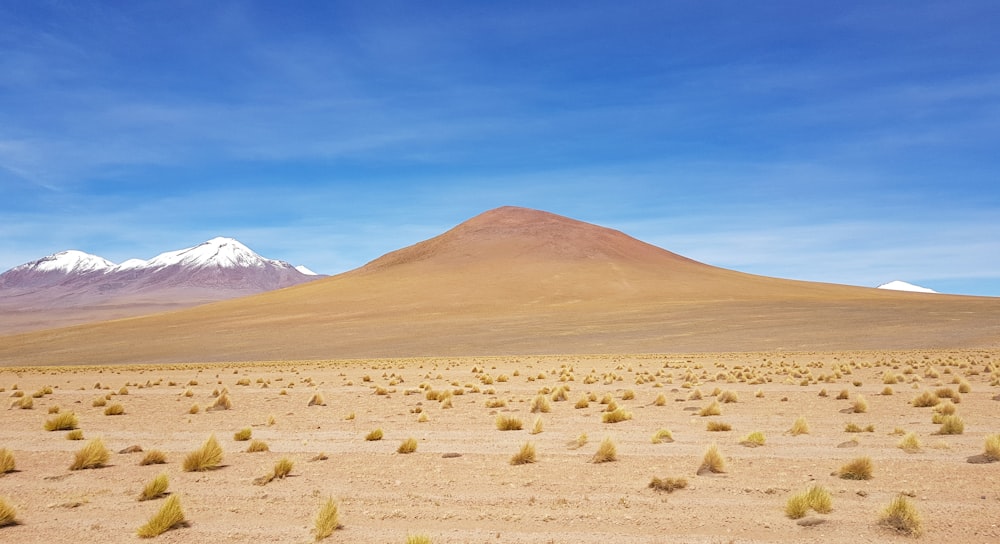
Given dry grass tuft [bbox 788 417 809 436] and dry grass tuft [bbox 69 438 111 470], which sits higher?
dry grass tuft [bbox 788 417 809 436]

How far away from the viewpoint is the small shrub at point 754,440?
39.1 feet

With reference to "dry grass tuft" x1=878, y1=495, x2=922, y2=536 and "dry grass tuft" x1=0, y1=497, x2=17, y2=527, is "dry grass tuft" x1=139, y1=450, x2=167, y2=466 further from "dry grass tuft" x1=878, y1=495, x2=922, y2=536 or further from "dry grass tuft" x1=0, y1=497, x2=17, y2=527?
"dry grass tuft" x1=878, y1=495, x2=922, y2=536

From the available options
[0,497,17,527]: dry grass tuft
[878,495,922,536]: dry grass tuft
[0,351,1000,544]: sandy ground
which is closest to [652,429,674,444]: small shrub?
[0,351,1000,544]: sandy ground

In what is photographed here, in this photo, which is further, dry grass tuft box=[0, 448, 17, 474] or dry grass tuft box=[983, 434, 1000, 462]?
dry grass tuft box=[0, 448, 17, 474]

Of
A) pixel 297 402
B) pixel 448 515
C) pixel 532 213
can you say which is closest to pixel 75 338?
pixel 297 402

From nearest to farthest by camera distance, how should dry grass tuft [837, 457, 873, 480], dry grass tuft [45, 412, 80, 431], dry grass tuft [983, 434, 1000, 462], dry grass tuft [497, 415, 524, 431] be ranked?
dry grass tuft [837, 457, 873, 480] → dry grass tuft [983, 434, 1000, 462] → dry grass tuft [497, 415, 524, 431] → dry grass tuft [45, 412, 80, 431]

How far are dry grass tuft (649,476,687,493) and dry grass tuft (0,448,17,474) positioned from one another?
30.4 feet

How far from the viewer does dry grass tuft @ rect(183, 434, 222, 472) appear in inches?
420

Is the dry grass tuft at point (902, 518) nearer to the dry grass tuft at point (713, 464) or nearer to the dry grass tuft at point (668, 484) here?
the dry grass tuft at point (668, 484)

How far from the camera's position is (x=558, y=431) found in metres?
14.2

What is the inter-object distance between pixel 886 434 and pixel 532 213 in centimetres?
14727

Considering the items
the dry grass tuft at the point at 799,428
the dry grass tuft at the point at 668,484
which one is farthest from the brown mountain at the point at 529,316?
the dry grass tuft at the point at 668,484

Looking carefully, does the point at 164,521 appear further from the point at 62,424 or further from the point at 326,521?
the point at 62,424

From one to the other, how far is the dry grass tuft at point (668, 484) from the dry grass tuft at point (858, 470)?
2116 mm
